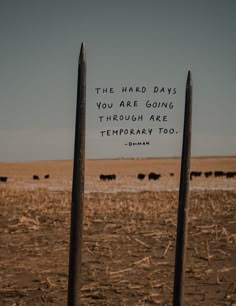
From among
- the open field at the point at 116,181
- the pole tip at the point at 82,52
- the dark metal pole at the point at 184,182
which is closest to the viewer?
the pole tip at the point at 82,52

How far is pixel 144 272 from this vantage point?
7.51 meters

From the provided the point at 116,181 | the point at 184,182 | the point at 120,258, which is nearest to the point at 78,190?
the point at 184,182

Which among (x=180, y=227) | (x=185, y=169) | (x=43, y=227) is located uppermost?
(x=185, y=169)

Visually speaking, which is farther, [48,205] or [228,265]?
[48,205]

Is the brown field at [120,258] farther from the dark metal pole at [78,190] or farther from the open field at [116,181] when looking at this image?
the open field at [116,181]

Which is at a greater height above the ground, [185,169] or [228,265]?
[185,169]

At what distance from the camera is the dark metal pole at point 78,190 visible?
2986mm

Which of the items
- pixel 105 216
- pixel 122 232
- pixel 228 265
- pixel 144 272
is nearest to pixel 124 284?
pixel 144 272

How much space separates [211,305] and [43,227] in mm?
8242

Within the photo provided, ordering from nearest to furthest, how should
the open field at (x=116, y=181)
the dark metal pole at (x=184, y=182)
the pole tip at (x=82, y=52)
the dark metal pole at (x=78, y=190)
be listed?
the dark metal pole at (x=78, y=190)
the pole tip at (x=82, y=52)
the dark metal pole at (x=184, y=182)
the open field at (x=116, y=181)

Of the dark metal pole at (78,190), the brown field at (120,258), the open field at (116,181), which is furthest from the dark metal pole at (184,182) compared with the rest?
the open field at (116,181)

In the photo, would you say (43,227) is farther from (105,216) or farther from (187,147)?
(187,147)

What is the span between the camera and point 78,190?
117 inches

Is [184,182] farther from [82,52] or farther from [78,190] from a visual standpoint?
[82,52]
